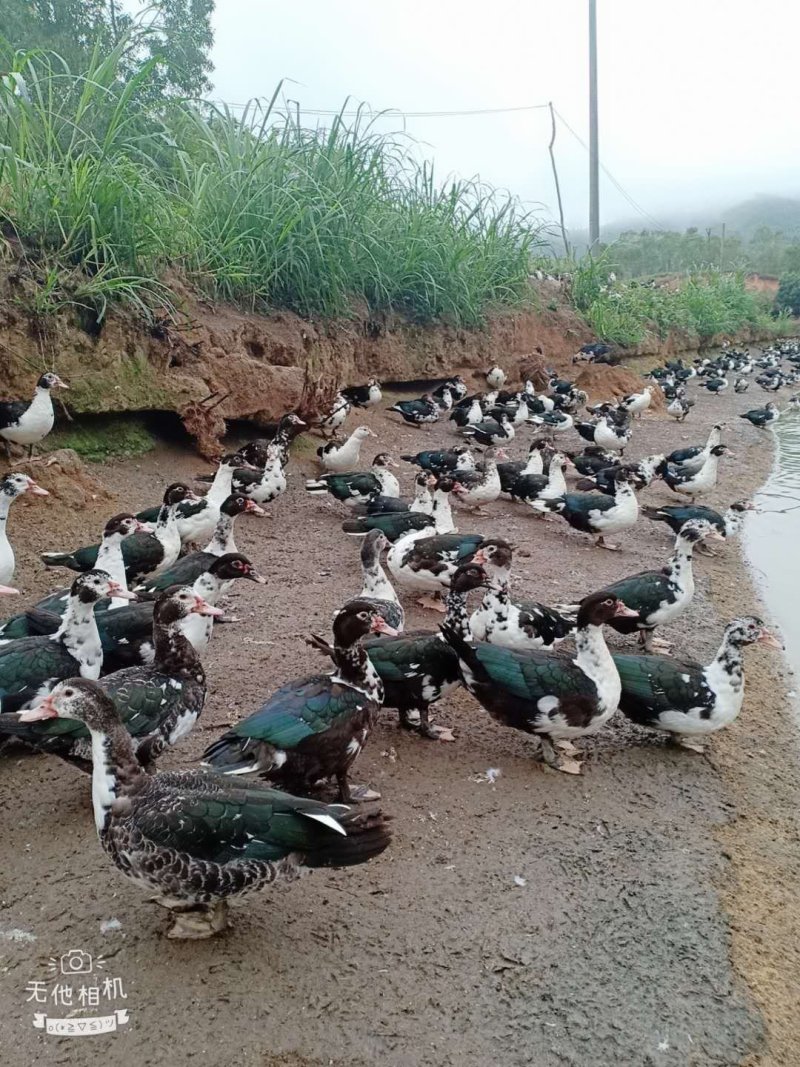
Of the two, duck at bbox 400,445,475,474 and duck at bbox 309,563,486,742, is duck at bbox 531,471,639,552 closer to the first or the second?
duck at bbox 400,445,475,474

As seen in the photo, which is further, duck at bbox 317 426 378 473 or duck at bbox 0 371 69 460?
duck at bbox 317 426 378 473

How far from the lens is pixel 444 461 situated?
30.5 feet

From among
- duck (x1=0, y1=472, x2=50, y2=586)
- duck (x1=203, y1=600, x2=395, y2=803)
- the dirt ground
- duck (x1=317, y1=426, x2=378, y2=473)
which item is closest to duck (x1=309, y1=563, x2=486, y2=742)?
the dirt ground

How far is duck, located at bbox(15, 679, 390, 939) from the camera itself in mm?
2512

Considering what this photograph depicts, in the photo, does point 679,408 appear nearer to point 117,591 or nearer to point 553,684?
point 553,684

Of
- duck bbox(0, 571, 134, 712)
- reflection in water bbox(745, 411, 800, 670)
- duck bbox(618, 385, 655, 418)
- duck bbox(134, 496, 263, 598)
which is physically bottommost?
reflection in water bbox(745, 411, 800, 670)

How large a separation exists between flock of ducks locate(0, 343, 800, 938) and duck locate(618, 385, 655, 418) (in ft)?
27.1

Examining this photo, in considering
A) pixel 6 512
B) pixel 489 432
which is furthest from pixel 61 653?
pixel 489 432

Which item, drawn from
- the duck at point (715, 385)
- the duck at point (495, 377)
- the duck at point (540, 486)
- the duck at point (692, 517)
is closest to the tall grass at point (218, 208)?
the duck at point (495, 377)

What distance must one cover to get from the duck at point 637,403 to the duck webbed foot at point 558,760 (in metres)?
12.3

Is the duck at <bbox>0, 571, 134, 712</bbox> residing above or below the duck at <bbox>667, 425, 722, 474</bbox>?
above

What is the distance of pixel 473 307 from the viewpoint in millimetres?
13625

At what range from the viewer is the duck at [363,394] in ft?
37.6

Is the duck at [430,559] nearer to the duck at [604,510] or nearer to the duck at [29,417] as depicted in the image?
the duck at [604,510]
